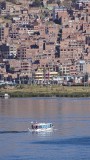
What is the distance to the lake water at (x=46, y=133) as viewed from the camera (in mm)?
41500

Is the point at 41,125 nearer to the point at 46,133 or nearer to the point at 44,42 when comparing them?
the point at 46,133

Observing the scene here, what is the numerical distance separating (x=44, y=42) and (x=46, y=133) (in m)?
58.8

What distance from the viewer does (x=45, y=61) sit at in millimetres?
101250

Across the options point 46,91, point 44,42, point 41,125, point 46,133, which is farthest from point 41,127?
point 44,42

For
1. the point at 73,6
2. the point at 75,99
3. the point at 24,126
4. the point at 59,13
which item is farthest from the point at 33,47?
the point at 24,126

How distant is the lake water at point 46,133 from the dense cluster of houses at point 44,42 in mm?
29517

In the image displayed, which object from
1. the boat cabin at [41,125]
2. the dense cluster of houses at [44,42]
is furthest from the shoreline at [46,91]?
the boat cabin at [41,125]

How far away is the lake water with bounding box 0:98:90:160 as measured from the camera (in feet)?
136

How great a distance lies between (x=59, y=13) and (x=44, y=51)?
11586 mm

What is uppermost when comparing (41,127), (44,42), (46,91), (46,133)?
(41,127)

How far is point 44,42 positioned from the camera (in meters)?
108

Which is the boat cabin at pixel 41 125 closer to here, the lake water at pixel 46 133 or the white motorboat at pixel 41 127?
the white motorboat at pixel 41 127

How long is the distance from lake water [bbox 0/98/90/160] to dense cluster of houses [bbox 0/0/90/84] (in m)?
29.5

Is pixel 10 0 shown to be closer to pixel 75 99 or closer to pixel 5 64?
pixel 5 64
